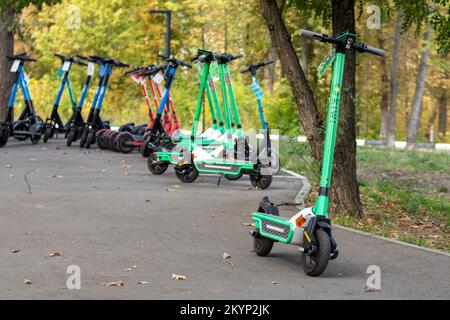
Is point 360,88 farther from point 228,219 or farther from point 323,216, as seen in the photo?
point 323,216

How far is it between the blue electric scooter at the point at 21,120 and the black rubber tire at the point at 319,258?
1686cm

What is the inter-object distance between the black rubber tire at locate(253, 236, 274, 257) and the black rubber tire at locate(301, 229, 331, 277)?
0.93 m

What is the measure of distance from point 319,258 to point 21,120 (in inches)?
722

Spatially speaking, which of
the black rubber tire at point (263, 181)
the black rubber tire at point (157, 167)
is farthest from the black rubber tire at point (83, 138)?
the black rubber tire at point (263, 181)

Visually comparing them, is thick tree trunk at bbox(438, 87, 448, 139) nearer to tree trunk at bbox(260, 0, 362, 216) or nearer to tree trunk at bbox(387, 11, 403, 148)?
tree trunk at bbox(387, 11, 403, 148)

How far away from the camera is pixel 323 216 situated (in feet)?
29.0

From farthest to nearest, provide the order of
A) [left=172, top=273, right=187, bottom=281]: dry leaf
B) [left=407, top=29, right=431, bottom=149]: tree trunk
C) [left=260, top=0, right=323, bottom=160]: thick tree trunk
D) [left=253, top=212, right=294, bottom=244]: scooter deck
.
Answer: [left=407, top=29, right=431, bottom=149]: tree trunk
[left=260, top=0, right=323, bottom=160]: thick tree trunk
[left=253, top=212, right=294, bottom=244]: scooter deck
[left=172, top=273, right=187, bottom=281]: dry leaf

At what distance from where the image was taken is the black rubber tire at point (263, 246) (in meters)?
9.68

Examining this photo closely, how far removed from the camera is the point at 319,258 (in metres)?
8.54

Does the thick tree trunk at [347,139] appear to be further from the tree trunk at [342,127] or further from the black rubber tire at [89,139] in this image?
the black rubber tire at [89,139]

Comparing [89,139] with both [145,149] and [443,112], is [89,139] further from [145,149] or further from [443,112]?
[443,112]

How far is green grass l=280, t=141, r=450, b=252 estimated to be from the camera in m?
12.6

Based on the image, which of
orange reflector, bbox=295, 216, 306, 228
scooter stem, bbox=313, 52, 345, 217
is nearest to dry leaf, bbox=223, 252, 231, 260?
orange reflector, bbox=295, 216, 306, 228
